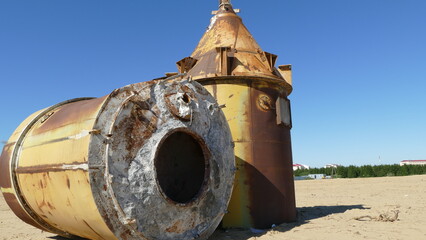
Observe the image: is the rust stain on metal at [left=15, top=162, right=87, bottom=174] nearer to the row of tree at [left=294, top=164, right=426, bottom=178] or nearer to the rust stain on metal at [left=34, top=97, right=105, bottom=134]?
the rust stain on metal at [left=34, top=97, right=105, bottom=134]

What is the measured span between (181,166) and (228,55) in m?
2.50

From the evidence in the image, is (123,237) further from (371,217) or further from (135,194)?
(371,217)

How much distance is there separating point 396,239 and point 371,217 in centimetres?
185

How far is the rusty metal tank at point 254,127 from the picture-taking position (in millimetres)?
6480

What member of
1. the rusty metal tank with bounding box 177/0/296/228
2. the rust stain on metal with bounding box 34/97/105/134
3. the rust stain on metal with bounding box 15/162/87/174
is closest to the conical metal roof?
the rusty metal tank with bounding box 177/0/296/228

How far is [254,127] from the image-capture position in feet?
21.9

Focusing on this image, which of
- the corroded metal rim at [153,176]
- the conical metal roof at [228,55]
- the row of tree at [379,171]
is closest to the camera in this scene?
the corroded metal rim at [153,176]

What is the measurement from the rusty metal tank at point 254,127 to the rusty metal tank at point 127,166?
3.00 feet

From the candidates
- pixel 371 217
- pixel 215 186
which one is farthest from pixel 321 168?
pixel 215 186

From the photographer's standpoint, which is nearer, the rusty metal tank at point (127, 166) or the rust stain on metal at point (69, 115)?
the rusty metal tank at point (127, 166)

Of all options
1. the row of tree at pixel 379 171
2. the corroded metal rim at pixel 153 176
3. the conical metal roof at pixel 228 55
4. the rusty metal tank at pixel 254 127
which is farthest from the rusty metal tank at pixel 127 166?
the row of tree at pixel 379 171

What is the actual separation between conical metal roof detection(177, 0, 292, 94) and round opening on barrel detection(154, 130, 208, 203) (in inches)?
67.3

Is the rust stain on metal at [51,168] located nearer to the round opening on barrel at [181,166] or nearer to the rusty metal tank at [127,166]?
the rusty metal tank at [127,166]

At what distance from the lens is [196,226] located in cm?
501
